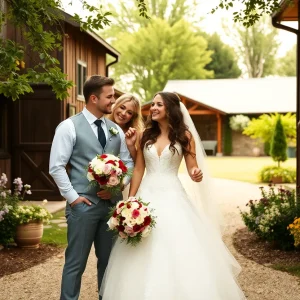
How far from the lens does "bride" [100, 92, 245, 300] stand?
4.74 meters

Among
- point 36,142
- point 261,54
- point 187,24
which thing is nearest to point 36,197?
point 36,142

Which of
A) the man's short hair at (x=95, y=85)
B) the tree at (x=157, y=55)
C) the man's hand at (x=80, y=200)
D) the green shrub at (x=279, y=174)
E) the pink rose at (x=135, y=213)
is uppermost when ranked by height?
the tree at (x=157, y=55)

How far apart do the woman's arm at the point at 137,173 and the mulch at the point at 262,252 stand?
10.6 ft

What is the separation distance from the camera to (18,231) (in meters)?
8.71

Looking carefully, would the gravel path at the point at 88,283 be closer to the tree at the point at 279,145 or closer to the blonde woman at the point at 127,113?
the blonde woman at the point at 127,113

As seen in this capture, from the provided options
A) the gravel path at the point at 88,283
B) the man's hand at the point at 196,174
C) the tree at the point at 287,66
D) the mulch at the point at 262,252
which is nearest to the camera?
the man's hand at the point at 196,174

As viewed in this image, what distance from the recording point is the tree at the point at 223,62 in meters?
58.1

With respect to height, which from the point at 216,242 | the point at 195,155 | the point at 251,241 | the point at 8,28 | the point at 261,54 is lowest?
the point at 251,241

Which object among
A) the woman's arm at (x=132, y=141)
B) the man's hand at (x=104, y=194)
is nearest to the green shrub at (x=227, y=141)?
the woman's arm at (x=132, y=141)

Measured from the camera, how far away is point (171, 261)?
481 cm

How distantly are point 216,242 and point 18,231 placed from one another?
14.1ft

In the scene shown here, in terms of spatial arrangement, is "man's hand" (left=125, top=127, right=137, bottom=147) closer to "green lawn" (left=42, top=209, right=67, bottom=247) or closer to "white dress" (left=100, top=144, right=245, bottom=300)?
"white dress" (left=100, top=144, right=245, bottom=300)

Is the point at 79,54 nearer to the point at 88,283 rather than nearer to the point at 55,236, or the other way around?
the point at 55,236

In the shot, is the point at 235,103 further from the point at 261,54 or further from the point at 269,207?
the point at 269,207
